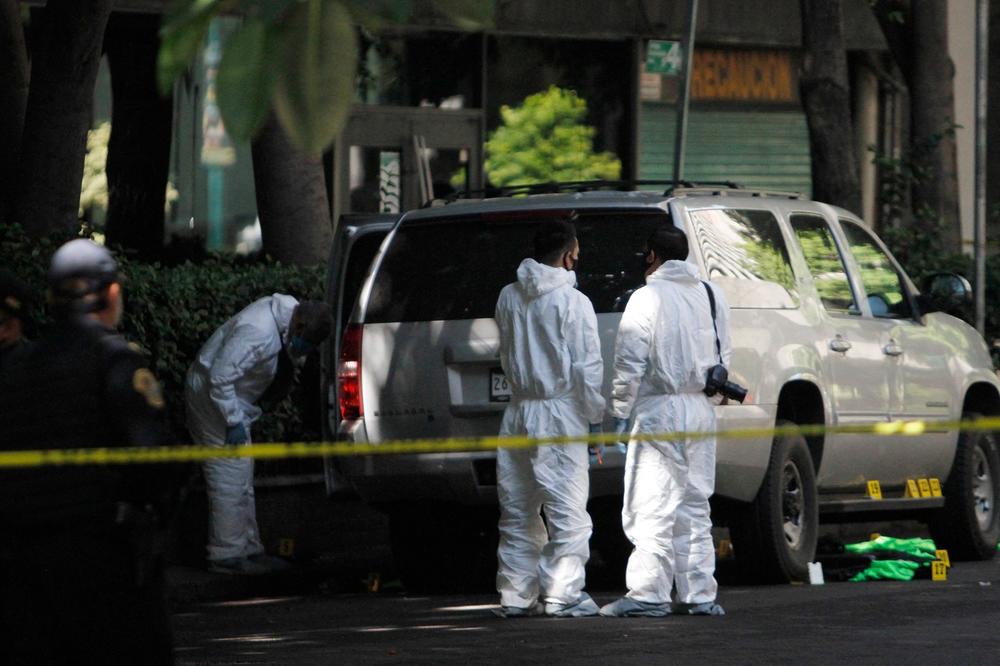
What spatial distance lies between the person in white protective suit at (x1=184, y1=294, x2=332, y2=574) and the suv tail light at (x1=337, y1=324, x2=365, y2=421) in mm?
806

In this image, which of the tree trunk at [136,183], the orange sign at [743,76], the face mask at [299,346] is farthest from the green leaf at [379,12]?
the orange sign at [743,76]

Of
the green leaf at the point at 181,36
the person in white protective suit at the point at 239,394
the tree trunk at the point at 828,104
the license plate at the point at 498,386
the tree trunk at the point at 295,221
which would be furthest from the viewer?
the tree trunk at the point at 828,104

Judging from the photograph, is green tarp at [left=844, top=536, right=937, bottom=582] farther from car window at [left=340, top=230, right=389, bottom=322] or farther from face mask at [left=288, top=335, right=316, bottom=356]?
face mask at [left=288, top=335, right=316, bottom=356]

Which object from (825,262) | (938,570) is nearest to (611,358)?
(825,262)

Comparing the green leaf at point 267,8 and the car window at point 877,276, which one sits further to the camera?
the car window at point 877,276

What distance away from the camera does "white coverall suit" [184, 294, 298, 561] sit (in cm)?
1141

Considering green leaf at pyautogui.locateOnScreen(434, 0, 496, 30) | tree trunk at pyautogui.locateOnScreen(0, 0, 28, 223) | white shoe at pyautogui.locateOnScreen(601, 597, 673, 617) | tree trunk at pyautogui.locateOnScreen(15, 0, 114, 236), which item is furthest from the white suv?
green leaf at pyautogui.locateOnScreen(434, 0, 496, 30)

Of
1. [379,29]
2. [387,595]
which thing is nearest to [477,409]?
[387,595]

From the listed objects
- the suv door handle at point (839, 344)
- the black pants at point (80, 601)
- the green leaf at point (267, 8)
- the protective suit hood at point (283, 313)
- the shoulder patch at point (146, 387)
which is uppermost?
the green leaf at point (267, 8)

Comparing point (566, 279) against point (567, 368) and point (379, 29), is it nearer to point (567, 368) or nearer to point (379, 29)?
point (567, 368)

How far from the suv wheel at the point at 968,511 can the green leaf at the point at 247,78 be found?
9.40 metres

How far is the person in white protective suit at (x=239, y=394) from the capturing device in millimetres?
11383

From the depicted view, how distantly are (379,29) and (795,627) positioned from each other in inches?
227

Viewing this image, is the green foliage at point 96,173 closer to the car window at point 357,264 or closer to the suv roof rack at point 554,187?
the car window at point 357,264
